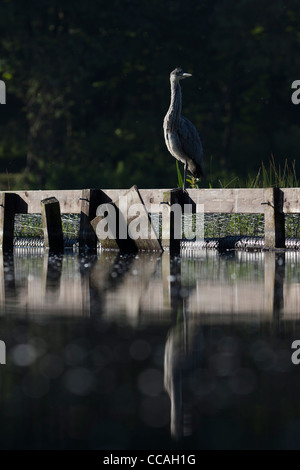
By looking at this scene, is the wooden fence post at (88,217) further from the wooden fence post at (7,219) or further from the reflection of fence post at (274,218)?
the reflection of fence post at (274,218)

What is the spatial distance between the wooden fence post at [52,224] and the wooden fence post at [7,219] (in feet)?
3.10

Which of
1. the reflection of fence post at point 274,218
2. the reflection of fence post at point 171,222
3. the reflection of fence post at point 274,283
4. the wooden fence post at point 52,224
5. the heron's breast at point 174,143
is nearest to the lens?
the reflection of fence post at point 274,283

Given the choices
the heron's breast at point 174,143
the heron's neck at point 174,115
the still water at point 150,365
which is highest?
the heron's neck at point 174,115

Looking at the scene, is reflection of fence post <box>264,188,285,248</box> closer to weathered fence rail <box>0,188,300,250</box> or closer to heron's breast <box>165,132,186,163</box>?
weathered fence rail <box>0,188,300,250</box>

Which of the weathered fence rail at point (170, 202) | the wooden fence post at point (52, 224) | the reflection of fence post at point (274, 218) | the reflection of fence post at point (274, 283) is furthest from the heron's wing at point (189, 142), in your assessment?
the reflection of fence post at point (274, 283)

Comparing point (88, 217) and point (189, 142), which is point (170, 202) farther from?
point (189, 142)

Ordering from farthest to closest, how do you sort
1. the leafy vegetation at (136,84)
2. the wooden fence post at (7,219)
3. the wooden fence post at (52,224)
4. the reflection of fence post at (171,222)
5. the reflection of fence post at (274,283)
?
the leafy vegetation at (136,84) → the wooden fence post at (7,219) → the wooden fence post at (52,224) → the reflection of fence post at (171,222) → the reflection of fence post at (274,283)

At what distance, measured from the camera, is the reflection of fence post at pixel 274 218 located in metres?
12.6

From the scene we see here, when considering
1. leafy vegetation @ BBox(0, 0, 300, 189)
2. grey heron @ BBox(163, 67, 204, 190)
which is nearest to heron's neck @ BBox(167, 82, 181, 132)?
grey heron @ BBox(163, 67, 204, 190)

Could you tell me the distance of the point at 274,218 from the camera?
12.7 metres

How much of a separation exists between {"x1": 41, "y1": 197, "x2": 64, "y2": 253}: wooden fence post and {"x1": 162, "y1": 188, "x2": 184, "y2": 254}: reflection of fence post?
1847 mm

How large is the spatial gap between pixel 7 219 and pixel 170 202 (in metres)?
3.29

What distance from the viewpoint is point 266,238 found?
13.1m

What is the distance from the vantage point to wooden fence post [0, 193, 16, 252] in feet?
48.1
